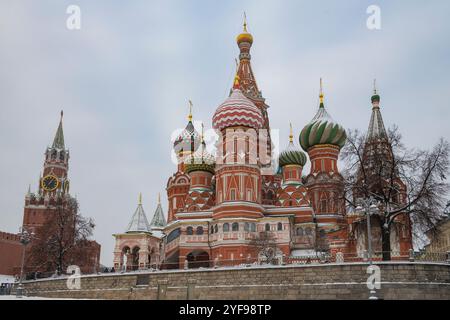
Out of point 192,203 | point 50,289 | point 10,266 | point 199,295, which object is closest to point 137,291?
point 199,295

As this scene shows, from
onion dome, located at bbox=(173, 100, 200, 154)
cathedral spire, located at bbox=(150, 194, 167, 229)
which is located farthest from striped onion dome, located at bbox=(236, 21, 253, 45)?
cathedral spire, located at bbox=(150, 194, 167, 229)

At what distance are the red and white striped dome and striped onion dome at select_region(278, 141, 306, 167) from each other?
7.36m

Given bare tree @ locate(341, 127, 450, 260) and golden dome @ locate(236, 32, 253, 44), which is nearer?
bare tree @ locate(341, 127, 450, 260)

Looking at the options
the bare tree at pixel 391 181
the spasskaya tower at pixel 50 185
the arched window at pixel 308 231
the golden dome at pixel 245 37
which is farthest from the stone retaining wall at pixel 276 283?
the spasskaya tower at pixel 50 185

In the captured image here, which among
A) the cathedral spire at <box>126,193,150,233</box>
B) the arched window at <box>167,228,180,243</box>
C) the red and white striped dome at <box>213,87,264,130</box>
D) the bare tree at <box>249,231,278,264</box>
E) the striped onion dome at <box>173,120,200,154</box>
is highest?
the striped onion dome at <box>173,120,200,154</box>

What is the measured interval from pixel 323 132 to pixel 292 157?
4477mm

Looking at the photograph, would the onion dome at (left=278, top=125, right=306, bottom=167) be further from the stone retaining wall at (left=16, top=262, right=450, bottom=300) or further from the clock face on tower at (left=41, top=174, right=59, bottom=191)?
the clock face on tower at (left=41, top=174, right=59, bottom=191)

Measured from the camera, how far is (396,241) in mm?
Result: 36344

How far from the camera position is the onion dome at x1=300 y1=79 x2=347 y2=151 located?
5616 centimetres

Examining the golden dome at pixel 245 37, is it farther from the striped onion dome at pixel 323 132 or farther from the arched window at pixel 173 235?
the arched window at pixel 173 235

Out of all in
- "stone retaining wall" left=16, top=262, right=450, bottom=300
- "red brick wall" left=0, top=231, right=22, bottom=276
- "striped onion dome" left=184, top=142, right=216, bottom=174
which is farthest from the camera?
"red brick wall" left=0, top=231, right=22, bottom=276

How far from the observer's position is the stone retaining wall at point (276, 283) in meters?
26.5

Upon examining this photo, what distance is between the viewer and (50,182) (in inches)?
3457
